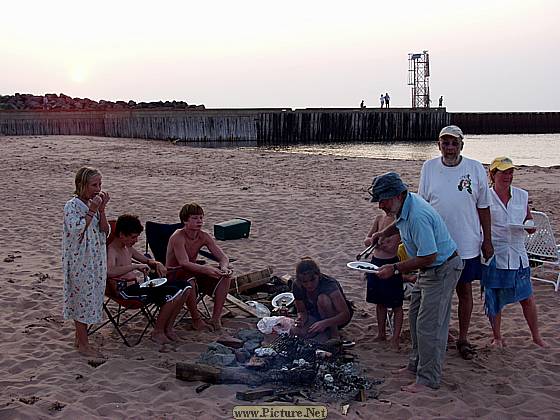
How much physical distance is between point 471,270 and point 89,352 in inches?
115

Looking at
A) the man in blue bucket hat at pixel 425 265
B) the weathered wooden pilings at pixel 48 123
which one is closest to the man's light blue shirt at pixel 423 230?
the man in blue bucket hat at pixel 425 265

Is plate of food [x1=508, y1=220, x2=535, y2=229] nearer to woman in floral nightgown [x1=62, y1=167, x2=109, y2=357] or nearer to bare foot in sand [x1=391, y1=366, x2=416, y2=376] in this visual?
bare foot in sand [x1=391, y1=366, x2=416, y2=376]

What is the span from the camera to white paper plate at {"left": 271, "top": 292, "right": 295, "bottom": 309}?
19.5 feet

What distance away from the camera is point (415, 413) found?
4.04m

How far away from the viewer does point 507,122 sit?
223 ft

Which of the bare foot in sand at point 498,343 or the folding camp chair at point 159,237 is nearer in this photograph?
the bare foot in sand at point 498,343

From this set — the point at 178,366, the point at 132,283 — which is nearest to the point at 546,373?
the point at 178,366

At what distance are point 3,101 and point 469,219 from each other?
169 feet

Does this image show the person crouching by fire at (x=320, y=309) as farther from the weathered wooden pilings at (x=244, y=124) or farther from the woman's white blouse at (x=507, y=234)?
the weathered wooden pilings at (x=244, y=124)

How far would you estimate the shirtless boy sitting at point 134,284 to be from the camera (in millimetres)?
5137

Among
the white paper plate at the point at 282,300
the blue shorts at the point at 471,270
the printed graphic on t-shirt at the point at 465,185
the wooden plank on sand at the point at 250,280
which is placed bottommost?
the white paper plate at the point at 282,300

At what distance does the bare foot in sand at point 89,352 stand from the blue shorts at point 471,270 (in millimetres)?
2751

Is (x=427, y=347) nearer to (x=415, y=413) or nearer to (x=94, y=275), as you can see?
(x=415, y=413)

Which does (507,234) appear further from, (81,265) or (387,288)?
(81,265)
